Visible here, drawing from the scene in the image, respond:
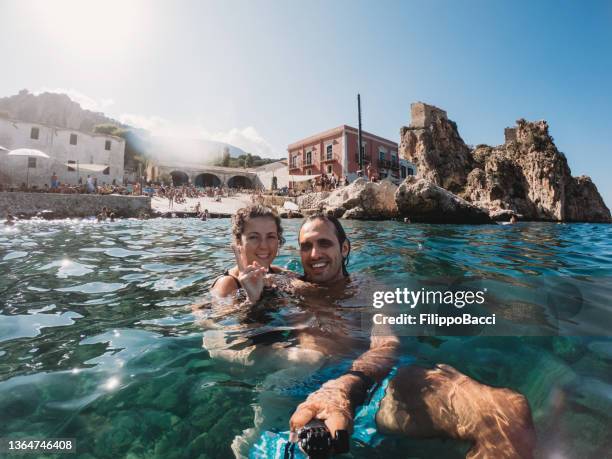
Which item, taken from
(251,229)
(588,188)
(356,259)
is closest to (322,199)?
(356,259)

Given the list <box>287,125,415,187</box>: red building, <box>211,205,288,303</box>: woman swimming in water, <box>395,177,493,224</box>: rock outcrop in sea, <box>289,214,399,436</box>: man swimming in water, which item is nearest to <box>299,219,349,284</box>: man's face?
<box>289,214,399,436</box>: man swimming in water

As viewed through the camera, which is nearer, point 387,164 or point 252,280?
point 252,280

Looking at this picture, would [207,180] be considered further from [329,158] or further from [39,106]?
[39,106]

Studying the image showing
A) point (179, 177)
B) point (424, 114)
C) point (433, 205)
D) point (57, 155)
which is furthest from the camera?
point (179, 177)

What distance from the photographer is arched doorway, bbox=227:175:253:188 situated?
45.5m

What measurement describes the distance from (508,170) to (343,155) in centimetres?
1729

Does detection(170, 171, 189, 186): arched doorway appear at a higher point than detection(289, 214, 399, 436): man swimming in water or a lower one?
higher

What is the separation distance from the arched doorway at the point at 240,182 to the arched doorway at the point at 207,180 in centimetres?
180

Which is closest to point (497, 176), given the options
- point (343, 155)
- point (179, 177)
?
point (343, 155)

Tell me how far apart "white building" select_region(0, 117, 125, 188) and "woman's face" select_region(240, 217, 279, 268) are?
32.4m

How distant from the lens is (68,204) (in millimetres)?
18797

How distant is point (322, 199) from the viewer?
22672mm

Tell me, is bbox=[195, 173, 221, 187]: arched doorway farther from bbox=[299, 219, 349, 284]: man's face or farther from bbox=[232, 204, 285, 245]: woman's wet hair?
bbox=[299, 219, 349, 284]: man's face

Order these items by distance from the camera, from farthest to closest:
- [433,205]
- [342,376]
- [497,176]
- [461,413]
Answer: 1. [497,176]
2. [433,205]
3. [342,376]
4. [461,413]
